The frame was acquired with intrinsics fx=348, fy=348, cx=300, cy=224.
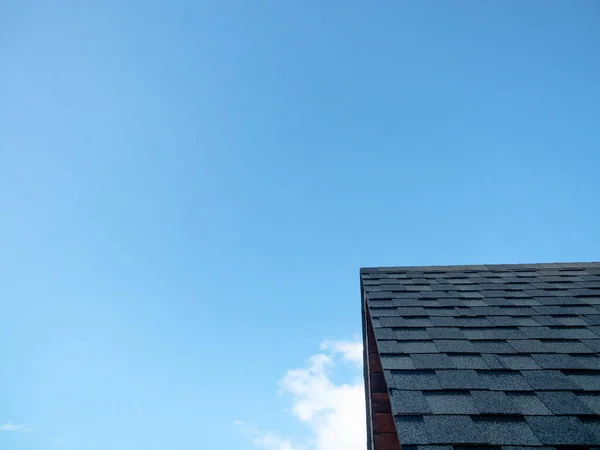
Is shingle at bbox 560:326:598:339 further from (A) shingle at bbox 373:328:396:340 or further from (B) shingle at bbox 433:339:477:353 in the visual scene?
(A) shingle at bbox 373:328:396:340

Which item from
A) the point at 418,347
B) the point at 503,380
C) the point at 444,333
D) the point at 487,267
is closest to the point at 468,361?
the point at 503,380

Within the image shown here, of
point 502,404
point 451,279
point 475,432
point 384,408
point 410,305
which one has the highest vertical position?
point 451,279

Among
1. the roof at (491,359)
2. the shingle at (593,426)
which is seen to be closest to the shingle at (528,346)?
the roof at (491,359)

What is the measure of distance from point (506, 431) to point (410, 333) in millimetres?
1340

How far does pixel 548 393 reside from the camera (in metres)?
2.49

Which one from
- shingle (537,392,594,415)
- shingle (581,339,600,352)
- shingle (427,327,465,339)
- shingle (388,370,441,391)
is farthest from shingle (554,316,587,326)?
shingle (388,370,441,391)

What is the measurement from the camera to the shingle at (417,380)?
2.57 metres

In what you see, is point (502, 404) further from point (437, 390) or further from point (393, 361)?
point (393, 361)

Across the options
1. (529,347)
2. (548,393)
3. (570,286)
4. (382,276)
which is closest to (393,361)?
(548,393)

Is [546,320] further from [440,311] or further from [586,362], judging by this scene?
[440,311]

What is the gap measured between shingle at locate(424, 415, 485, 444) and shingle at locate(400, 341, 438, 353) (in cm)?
86

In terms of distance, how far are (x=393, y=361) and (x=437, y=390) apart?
0.43 m

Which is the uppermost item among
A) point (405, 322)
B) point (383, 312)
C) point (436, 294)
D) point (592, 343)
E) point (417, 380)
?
point (436, 294)

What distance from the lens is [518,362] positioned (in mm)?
2918
